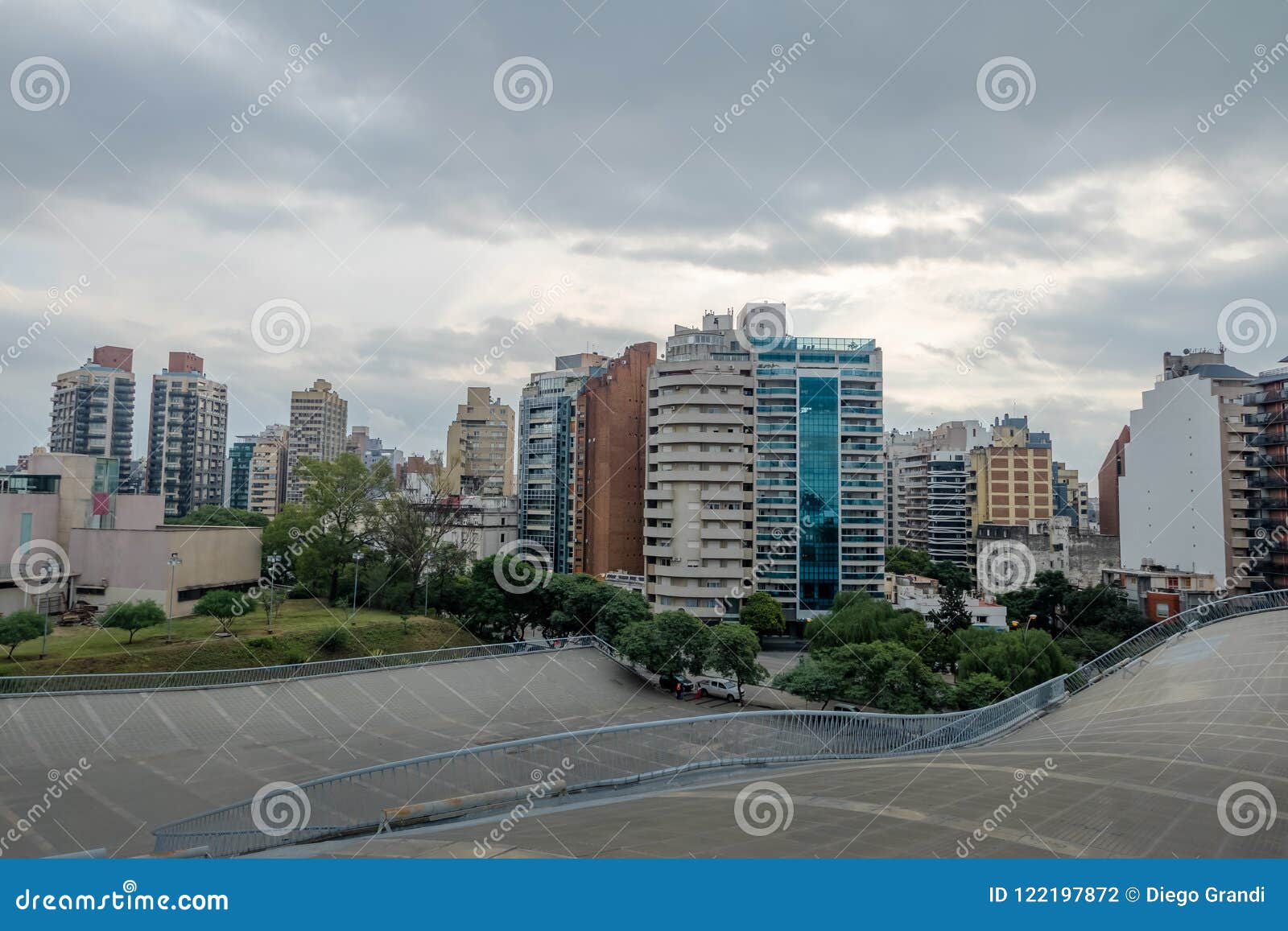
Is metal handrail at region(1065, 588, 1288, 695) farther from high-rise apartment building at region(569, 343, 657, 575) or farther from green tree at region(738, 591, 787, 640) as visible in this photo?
high-rise apartment building at region(569, 343, 657, 575)

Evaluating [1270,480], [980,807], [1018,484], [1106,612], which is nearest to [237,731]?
[980,807]

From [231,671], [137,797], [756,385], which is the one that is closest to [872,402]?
[756,385]

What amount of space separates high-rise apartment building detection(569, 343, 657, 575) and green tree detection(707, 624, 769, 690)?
20885 millimetres

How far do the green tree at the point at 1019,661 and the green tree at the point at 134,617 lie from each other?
2531 centimetres

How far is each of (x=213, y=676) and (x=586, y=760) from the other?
628 inches

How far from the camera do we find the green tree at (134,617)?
946 inches

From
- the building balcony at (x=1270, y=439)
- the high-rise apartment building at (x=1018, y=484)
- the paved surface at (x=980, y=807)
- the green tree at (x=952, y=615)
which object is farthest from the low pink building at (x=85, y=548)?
the high-rise apartment building at (x=1018, y=484)

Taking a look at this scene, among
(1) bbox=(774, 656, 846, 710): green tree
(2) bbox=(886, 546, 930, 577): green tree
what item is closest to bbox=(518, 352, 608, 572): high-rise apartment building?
(2) bbox=(886, 546, 930, 577): green tree

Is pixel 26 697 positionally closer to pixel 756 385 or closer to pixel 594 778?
pixel 594 778

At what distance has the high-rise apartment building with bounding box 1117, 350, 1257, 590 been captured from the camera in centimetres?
4034

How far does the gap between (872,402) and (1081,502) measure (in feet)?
170

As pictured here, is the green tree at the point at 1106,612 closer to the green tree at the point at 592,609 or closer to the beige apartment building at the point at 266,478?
the green tree at the point at 592,609

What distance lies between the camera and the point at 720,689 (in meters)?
30.9

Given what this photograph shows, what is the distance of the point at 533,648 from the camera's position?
29.9 m
